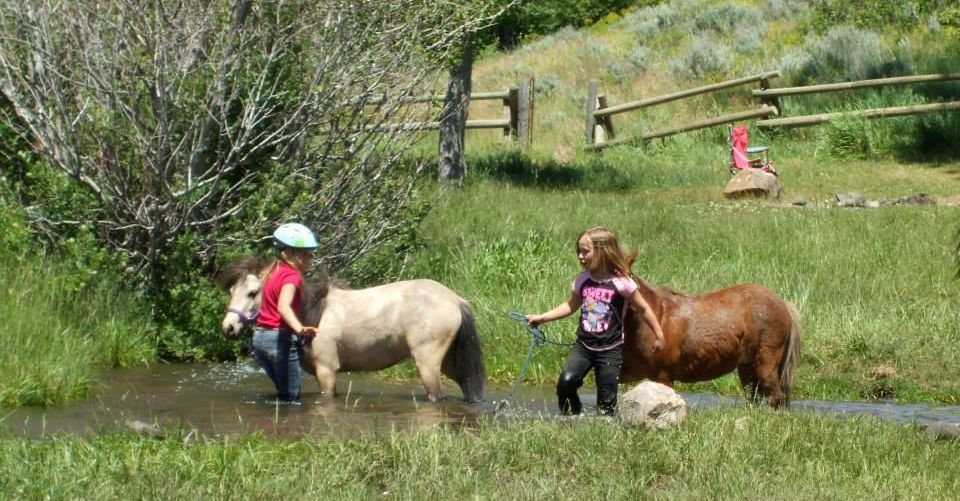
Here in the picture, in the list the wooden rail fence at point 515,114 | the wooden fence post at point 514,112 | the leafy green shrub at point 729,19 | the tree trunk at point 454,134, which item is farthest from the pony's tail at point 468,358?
the leafy green shrub at point 729,19

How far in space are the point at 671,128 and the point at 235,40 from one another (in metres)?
17.0

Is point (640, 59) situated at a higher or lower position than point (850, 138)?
higher

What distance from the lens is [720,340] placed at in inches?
358

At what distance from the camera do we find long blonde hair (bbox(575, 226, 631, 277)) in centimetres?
873

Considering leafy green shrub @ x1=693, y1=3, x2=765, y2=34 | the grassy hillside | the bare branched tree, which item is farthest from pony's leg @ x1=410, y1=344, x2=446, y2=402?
leafy green shrub @ x1=693, y1=3, x2=765, y2=34

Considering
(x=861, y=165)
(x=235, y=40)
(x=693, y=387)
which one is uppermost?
(x=235, y=40)

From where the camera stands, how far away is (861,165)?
22891 mm

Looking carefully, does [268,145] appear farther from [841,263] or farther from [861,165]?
[861,165]

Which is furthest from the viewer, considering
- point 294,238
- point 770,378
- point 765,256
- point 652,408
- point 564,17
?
point 564,17

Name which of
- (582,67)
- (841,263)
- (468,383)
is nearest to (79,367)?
(468,383)

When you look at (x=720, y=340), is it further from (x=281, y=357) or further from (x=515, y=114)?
(x=515, y=114)

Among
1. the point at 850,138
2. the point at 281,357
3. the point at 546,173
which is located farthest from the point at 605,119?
the point at 281,357

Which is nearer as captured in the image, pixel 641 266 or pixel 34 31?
pixel 34 31

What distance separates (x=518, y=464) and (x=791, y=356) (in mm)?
3090
